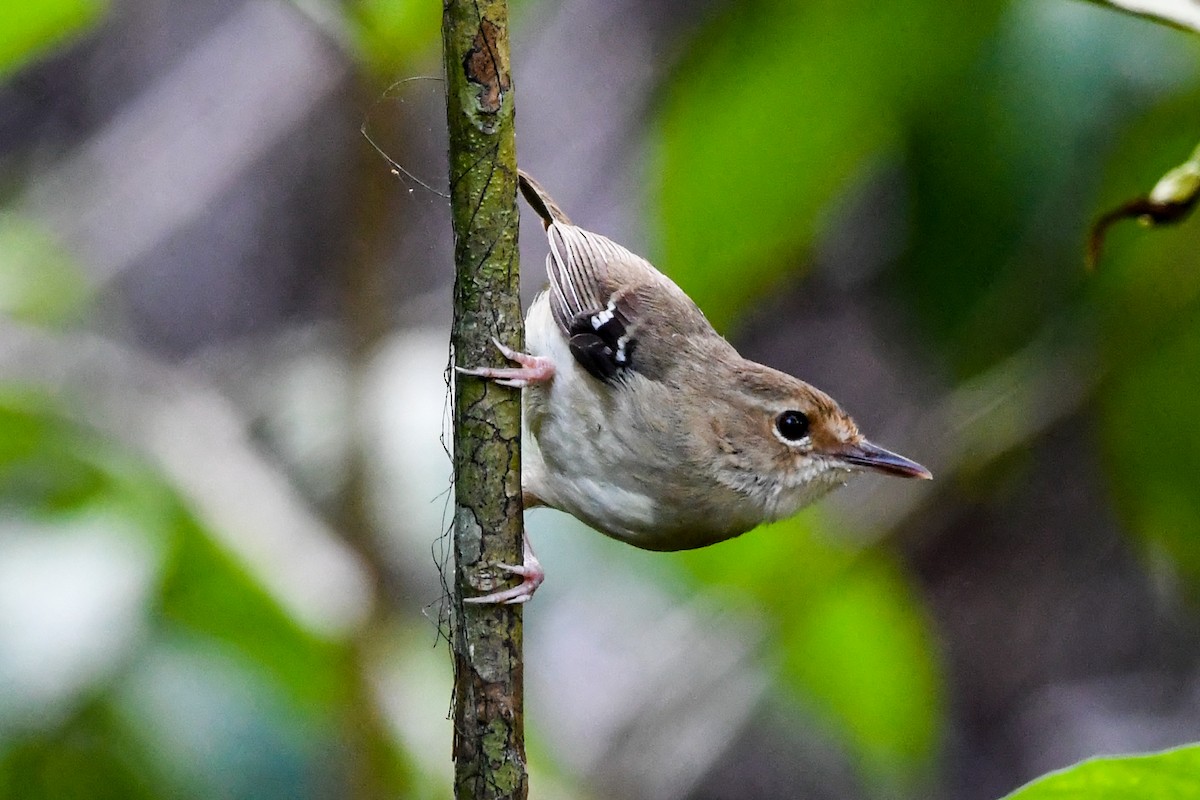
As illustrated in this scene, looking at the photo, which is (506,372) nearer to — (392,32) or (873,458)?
(392,32)

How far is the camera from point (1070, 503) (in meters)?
5.66

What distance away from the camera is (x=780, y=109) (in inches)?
121

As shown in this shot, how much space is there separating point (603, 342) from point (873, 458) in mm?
798

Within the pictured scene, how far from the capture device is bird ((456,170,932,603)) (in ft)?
10.5

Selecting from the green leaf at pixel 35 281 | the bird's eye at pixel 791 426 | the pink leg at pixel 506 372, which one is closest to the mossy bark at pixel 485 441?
the pink leg at pixel 506 372

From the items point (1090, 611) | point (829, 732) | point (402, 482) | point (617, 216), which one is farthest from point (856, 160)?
point (1090, 611)

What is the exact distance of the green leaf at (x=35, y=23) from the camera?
9.36 feet

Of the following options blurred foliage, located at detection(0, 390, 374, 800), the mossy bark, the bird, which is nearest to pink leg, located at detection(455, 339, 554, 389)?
the mossy bark

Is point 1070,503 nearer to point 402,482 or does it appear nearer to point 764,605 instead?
point 764,605

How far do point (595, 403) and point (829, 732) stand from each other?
147cm

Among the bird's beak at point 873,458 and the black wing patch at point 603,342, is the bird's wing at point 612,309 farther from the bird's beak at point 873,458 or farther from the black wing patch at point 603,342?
the bird's beak at point 873,458

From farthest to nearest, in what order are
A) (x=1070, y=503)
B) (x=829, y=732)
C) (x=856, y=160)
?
(x=1070, y=503) → (x=829, y=732) → (x=856, y=160)

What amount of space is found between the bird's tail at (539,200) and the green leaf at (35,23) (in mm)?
1135

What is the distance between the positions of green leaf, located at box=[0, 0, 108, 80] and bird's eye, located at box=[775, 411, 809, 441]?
79.6 inches
